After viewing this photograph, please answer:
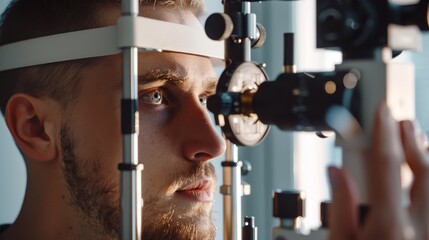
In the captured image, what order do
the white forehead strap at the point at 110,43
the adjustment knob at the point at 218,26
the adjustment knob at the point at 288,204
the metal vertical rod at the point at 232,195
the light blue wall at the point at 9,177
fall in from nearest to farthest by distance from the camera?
the adjustment knob at the point at 288,204, the adjustment knob at the point at 218,26, the white forehead strap at the point at 110,43, the metal vertical rod at the point at 232,195, the light blue wall at the point at 9,177

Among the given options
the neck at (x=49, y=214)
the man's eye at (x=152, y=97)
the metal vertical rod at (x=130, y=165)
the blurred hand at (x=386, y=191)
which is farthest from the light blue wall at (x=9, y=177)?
the blurred hand at (x=386, y=191)

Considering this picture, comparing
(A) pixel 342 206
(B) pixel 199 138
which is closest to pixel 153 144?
(B) pixel 199 138

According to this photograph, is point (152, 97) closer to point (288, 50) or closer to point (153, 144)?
point (153, 144)

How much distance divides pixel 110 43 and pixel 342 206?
0.67 metres

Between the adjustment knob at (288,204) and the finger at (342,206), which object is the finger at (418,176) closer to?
the finger at (342,206)

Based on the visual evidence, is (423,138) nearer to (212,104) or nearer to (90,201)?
(212,104)

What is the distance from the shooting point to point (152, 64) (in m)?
1.36

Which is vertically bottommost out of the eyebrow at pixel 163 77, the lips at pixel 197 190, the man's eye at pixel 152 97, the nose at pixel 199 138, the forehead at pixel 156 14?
the lips at pixel 197 190

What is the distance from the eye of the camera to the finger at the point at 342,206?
0.73 meters

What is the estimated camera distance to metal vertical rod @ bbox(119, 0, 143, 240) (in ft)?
3.77

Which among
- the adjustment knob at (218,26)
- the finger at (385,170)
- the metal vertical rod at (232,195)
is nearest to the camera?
the finger at (385,170)

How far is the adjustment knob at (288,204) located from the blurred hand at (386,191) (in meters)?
0.22

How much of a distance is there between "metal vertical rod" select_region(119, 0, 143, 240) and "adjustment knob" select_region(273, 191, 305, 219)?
0.28 metres

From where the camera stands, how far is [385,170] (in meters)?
0.71
